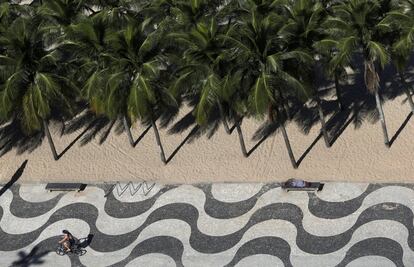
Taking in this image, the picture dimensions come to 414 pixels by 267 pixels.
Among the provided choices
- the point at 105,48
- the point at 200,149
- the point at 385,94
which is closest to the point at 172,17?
the point at 105,48

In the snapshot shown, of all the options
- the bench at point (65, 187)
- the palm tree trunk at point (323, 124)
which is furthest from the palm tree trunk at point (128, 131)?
the palm tree trunk at point (323, 124)

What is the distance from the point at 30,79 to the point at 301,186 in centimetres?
1271

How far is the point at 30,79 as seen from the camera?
29.6 metres

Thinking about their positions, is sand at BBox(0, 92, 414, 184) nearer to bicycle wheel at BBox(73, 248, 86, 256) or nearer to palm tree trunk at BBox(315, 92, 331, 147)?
palm tree trunk at BBox(315, 92, 331, 147)

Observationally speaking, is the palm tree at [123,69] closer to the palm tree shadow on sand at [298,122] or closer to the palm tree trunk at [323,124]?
the palm tree shadow on sand at [298,122]

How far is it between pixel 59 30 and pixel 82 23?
9.18ft

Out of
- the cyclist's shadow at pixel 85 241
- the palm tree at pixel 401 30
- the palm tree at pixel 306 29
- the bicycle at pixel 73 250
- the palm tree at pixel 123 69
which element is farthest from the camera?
the cyclist's shadow at pixel 85 241

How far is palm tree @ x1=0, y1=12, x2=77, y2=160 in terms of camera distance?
95.1 ft

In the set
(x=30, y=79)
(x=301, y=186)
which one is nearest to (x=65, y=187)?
(x=30, y=79)

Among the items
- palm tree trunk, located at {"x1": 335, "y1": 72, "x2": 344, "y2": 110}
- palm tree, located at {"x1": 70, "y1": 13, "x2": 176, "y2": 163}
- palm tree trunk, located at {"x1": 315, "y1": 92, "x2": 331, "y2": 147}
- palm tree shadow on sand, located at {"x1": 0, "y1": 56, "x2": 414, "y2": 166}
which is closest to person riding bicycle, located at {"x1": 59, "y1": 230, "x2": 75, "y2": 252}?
palm tree, located at {"x1": 70, "y1": 13, "x2": 176, "y2": 163}

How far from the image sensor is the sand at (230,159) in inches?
1165

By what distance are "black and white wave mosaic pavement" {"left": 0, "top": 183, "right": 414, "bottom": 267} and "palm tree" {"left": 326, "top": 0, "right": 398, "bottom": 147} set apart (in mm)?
5783

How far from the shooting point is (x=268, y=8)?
29.5 metres

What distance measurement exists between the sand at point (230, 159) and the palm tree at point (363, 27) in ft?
13.9
